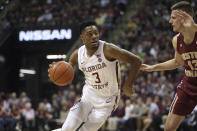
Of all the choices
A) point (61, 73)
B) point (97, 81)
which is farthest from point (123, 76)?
point (61, 73)

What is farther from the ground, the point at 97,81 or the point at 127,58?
the point at 127,58

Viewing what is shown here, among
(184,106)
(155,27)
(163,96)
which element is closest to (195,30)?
(184,106)

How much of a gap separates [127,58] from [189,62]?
2.72 feet

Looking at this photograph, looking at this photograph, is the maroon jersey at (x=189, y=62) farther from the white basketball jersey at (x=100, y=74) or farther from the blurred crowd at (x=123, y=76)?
the blurred crowd at (x=123, y=76)

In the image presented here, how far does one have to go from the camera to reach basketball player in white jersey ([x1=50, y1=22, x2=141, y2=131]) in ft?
17.3

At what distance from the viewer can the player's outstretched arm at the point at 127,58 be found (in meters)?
5.23

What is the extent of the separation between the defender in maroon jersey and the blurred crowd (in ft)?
19.7

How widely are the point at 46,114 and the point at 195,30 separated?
984 cm

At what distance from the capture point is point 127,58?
5.26 m

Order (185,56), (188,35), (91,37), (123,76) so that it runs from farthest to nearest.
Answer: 1. (123,76)
2. (91,37)
3. (185,56)
4. (188,35)

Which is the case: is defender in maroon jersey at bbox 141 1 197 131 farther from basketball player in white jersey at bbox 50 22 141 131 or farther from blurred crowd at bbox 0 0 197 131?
blurred crowd at bbox 0 0 197 131

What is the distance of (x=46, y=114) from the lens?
1409 cm

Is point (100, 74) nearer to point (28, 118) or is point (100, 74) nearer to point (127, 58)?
point (127, 58)

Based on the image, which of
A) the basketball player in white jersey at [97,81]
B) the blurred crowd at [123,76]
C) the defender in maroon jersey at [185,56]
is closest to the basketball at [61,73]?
the basketball player in white jersey at [97,81]
